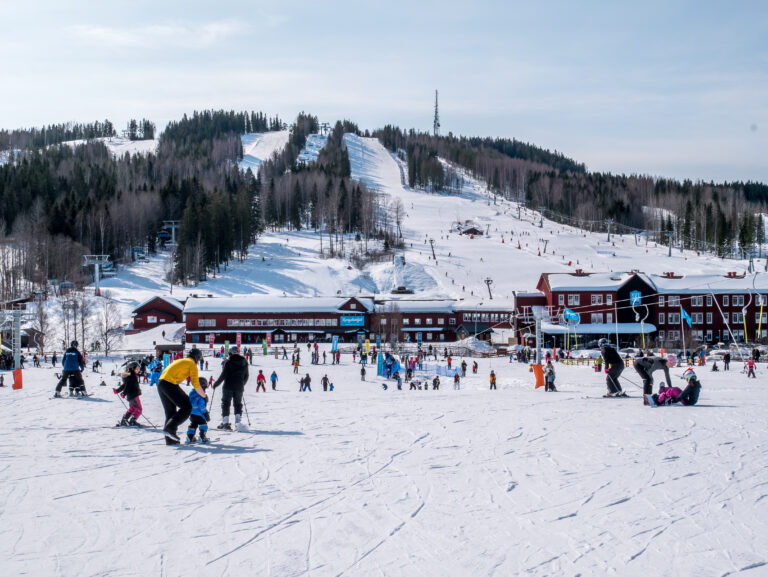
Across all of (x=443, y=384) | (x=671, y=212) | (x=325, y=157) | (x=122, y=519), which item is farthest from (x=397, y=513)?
(x=325, y=157)

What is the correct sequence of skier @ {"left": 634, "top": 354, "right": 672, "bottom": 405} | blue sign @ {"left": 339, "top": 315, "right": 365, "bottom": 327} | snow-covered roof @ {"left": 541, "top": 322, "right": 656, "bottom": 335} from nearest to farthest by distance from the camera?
skier @ {"left": 634, "top": 354, "right": 672, "bottom": 405}
snow-covered roof @ {"left": 541, "top": 322, "right": 656, "bottom": 335}
blue sign @ {"left": 339, "top": 315, "right": 365, "bottom": 327}

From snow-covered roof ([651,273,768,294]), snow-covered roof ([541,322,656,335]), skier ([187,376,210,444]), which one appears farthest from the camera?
snow-covered roof ([651,273,768,294])

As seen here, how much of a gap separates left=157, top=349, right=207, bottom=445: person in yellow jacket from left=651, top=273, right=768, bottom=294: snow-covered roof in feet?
173

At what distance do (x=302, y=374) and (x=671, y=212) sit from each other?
10813 cm

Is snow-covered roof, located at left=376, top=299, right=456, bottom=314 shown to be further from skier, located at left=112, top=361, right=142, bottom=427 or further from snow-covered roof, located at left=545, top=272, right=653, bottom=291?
skier, located at left=112, top=361, right=142, bottom=427

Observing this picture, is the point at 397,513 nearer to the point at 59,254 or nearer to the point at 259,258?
the point at 59,254

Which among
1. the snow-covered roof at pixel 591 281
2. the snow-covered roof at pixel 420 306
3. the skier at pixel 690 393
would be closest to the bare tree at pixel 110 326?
the snow-covered roof at pixel 420 306

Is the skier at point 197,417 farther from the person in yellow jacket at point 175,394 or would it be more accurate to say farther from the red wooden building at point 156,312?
the red wooden building at point 156,312

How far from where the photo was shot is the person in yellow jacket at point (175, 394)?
8156mm

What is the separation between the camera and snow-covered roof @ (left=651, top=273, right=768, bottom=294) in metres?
54.6

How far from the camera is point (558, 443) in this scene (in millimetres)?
8250

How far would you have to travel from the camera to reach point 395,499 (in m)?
5.79

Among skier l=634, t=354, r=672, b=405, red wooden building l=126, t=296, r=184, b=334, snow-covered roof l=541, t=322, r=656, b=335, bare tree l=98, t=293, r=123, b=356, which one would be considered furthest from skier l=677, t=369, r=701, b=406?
red wooden building l=126, t=296, r=184, b=334

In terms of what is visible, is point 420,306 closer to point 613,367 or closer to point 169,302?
point 169,302
